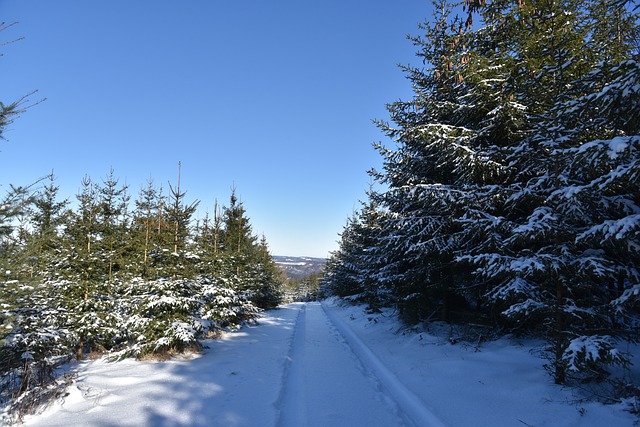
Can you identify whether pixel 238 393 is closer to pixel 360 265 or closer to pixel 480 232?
pixel 480 232

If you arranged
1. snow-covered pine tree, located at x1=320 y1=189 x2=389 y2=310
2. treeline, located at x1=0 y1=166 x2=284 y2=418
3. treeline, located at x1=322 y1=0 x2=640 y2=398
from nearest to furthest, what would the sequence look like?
treeline, located at x1=322 y1=0 x2=640 y2=398 → treeline, located at x1=0 y1=166 x2=284 y2=418 → snow-covered pine tree, located at x1=320 y1=189 x2=389 y2=310

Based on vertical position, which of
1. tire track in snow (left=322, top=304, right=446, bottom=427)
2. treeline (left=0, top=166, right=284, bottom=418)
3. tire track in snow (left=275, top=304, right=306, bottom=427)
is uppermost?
treeline (left=0, top=166, right=284, bottom=418)

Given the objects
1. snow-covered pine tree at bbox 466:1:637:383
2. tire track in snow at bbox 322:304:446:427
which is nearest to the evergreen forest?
snow-covered pine tree at bbox 466:1:637:383

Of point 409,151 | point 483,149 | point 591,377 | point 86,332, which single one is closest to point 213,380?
point 86,332

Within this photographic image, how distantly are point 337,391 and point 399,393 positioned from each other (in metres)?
1.38

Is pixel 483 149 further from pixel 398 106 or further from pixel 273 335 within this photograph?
pixel 273 335

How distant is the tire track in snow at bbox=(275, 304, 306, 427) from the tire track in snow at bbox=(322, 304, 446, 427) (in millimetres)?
1947

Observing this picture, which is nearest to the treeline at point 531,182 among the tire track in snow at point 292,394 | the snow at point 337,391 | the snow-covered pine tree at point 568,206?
the snow-covered pine tree at point 568,206

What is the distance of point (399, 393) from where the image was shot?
679 centimetres

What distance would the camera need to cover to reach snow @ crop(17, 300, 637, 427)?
533 cm

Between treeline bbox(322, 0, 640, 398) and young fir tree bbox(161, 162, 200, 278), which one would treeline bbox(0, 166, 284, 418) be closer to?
young fir tree bbox(161, 162, 200, 278)

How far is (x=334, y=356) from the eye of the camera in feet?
33.7

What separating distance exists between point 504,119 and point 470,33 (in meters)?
3.64

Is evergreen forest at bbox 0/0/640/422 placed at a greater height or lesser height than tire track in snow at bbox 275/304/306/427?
greater
